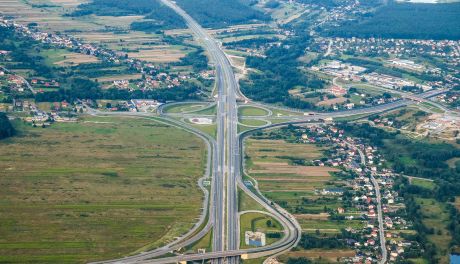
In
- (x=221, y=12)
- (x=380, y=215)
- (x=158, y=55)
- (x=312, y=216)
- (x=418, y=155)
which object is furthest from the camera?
(x=221, y=12)

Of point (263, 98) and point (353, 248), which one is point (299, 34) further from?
point (353, 248)

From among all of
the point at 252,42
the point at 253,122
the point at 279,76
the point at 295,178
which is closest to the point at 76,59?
the point at 279,76

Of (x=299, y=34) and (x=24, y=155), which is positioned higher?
(x=299, y=34)

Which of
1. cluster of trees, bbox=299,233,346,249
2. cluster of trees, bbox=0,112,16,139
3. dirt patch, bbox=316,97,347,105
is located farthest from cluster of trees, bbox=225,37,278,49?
cluster of trees, bbox=299,233,346,249

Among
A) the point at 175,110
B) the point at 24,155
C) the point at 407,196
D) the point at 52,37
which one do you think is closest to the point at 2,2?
the point at 52,37

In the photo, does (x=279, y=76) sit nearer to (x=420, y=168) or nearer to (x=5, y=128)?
(x=420, y=168)

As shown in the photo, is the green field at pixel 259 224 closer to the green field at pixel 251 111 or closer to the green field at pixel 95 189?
the green field at pixel 95 189
